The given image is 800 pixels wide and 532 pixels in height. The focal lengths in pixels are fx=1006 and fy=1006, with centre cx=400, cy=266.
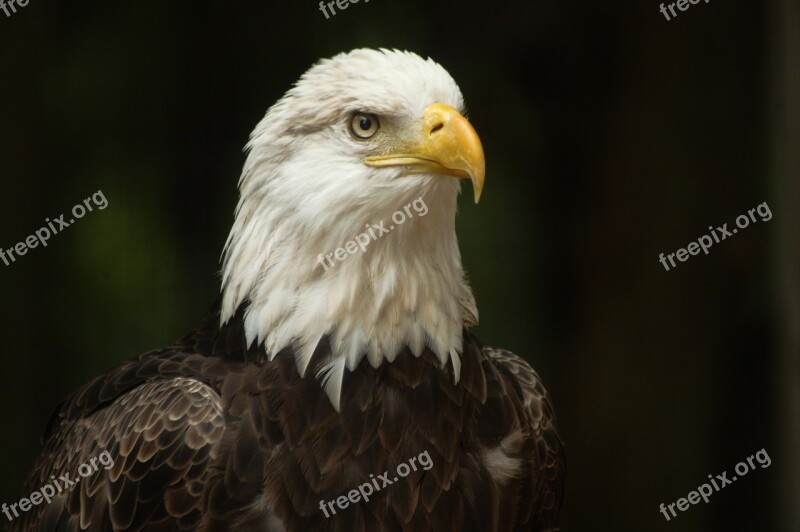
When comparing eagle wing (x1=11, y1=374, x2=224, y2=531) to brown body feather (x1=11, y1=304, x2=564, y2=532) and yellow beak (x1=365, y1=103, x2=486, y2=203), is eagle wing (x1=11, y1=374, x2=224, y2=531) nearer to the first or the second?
brown body feather (x1=11, y1=304, x2=564, y2=532)

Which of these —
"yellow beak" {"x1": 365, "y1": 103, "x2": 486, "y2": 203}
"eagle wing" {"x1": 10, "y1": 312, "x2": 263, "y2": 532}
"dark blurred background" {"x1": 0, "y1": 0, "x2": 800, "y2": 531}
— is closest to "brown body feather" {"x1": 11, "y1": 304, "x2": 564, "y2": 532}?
"eagle wing" {"x1": 10, "y1": 312, "x2": 263, "y2": 532}

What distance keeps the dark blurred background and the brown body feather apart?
5.55ft

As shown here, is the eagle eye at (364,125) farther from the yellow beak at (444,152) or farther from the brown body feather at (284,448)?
the brown body feather at (284,448)

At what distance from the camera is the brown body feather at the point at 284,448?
2789 mm

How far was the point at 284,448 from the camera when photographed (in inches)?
111

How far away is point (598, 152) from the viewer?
4.89 m

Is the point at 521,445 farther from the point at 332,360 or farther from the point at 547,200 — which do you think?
the point at 547,200

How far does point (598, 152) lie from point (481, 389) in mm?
2144

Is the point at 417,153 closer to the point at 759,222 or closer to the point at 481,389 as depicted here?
the point at 481,389

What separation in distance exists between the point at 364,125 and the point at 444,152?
251 mm

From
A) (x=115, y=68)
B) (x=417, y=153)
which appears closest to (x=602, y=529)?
(x=417, y=153)

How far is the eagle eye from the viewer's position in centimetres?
278

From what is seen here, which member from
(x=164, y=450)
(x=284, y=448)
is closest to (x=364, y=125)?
(x=284, y=448)

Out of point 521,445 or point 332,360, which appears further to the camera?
point 521,445
